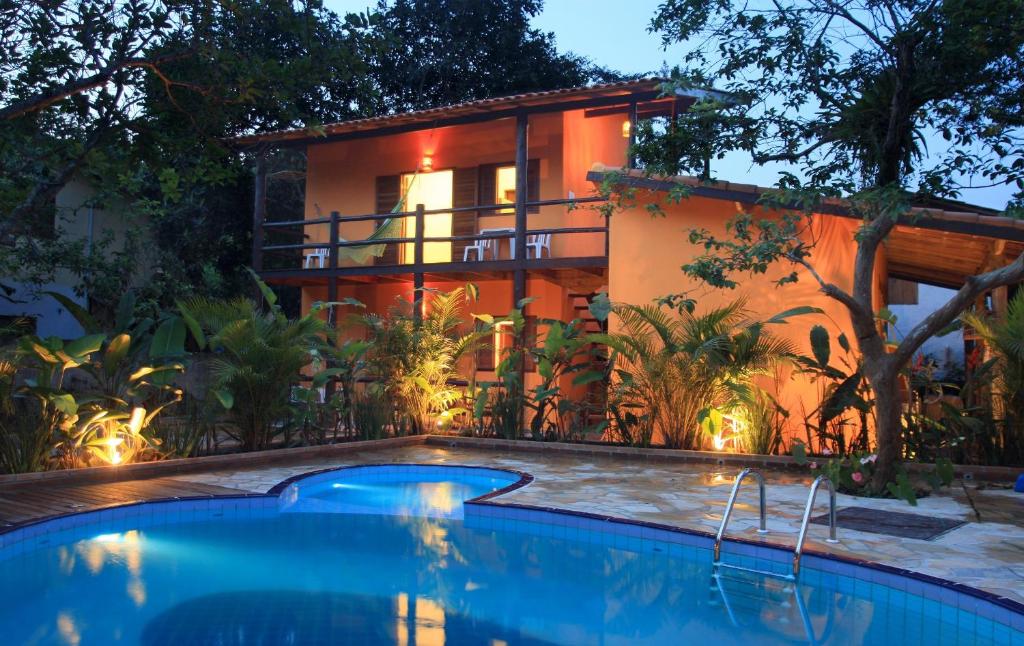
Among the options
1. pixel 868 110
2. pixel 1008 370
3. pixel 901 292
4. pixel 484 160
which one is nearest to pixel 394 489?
pixel 868 110

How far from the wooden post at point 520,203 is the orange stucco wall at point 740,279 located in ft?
7.43

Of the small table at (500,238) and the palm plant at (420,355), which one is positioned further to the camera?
the small table at (500,238)

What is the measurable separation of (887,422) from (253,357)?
23.0ft

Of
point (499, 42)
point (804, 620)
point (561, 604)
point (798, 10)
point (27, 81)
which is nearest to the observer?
point (804, 620)

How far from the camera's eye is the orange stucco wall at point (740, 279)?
1113 cm

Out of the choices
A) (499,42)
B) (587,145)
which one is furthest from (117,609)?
(499,42)

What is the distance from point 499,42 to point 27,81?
17.8 meters

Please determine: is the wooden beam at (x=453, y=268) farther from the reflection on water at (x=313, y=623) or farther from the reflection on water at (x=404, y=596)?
the reflection on water at (x=313, y=623)

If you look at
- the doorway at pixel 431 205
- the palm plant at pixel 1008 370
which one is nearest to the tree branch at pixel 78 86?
the palm plant at pixel 1008 370

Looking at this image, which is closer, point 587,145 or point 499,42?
point 587,145

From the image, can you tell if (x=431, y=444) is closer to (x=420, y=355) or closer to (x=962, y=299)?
(x=420, y=355)

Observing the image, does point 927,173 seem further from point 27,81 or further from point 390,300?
point 390,300

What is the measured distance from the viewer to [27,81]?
7469mm

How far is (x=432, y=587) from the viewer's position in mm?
6094
